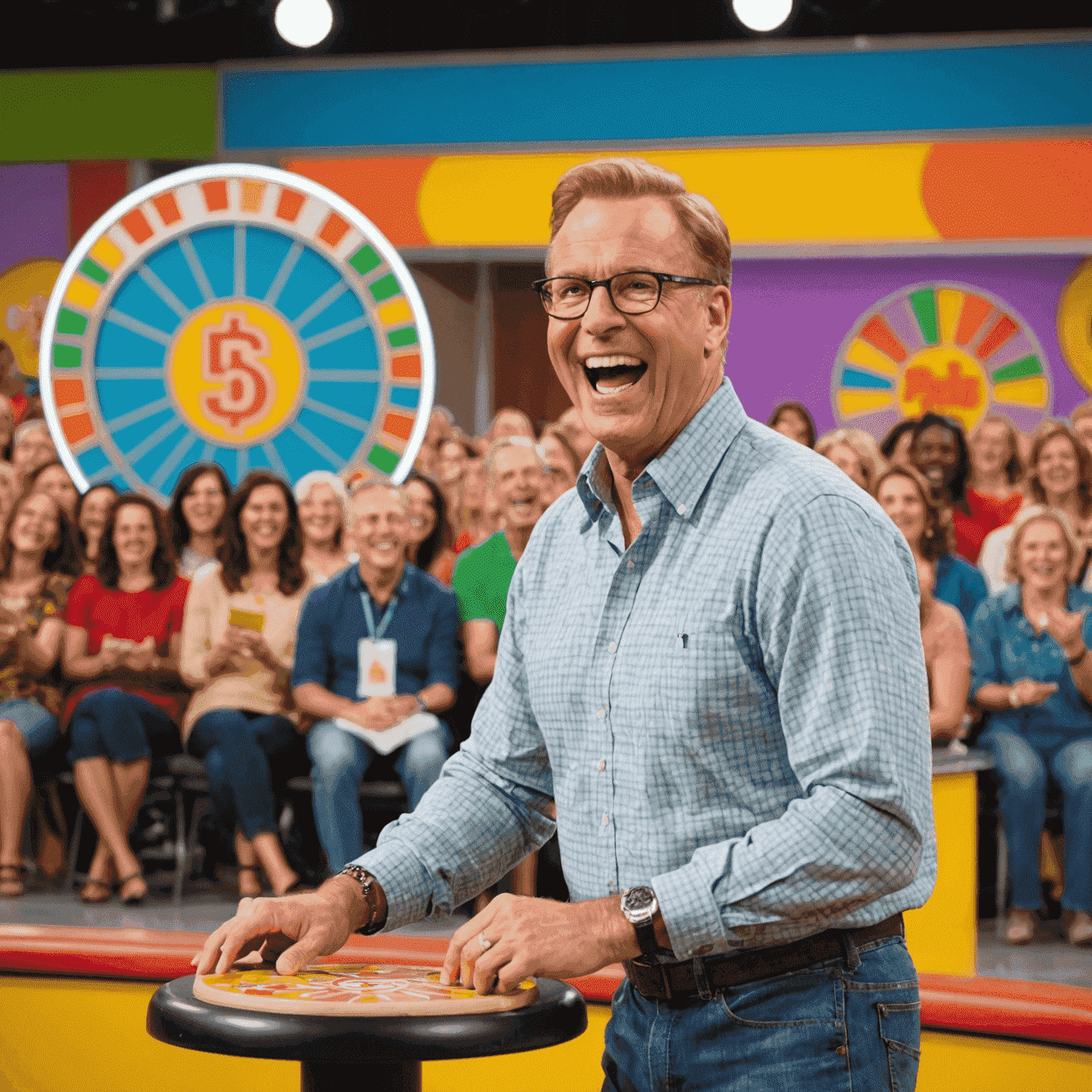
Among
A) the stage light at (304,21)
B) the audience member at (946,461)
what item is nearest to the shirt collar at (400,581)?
the audience member at (946,461)

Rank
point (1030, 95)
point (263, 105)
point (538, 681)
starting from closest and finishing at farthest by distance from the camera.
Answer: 1. point (538, 681)
2. point (1030, 95)
3. point (263, 105)

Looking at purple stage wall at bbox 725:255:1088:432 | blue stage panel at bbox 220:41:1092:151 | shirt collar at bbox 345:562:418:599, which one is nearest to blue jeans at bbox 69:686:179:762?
shirt collar at bbox 345:562:418:599

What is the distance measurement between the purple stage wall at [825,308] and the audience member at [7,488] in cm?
346

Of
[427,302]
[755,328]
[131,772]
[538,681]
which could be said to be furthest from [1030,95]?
[538,681]

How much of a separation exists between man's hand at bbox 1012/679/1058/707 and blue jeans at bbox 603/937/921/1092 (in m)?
2.91

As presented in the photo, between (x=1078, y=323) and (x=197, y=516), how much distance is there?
447cm

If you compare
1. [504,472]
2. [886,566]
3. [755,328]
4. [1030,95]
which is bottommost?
[886,566]

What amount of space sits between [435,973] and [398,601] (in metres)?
2.76

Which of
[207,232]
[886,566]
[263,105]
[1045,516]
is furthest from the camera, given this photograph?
[263,105]

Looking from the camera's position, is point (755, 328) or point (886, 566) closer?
point (886, 566)

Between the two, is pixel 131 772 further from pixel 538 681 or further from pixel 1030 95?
pixel 1030 95

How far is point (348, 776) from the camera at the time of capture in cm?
406

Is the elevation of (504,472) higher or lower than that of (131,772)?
higher

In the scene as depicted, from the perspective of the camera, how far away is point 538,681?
1.50 meters
